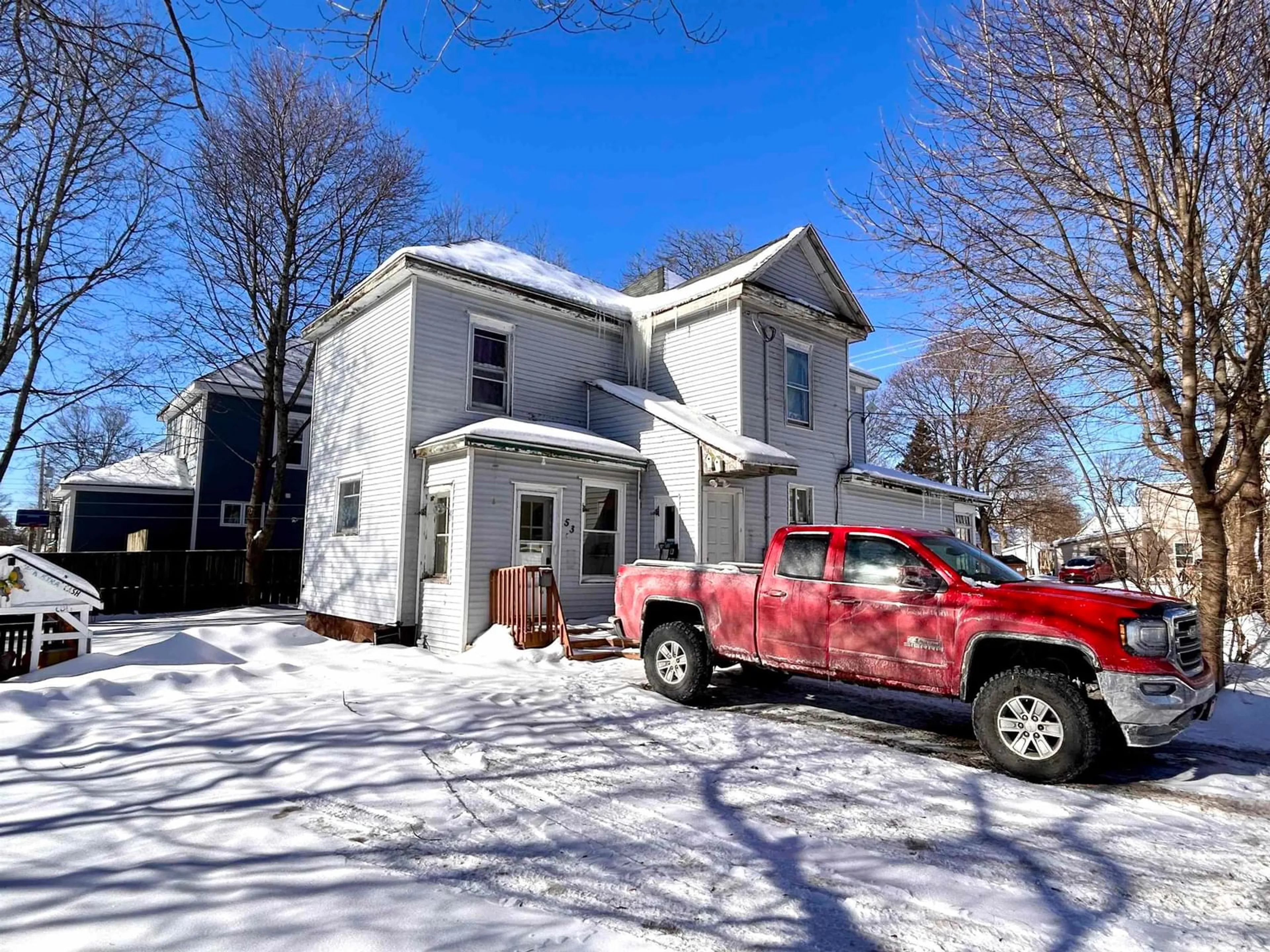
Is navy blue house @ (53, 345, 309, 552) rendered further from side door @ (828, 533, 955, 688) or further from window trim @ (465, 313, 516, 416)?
side door @ (828, 533, 955, 688)

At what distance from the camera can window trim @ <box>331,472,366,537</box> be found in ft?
44.7

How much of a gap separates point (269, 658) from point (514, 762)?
258 inches

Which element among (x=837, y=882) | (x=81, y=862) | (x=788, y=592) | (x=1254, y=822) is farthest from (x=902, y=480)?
(x=81, y=862)

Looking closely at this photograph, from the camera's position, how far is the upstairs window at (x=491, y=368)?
1348 centimetres

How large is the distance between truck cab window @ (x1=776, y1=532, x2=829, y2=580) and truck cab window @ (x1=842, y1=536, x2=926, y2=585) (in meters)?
0.25

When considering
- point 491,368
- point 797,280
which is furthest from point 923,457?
point 491,368

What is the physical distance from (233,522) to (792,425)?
20341 millimetres

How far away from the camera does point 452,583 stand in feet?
37.4

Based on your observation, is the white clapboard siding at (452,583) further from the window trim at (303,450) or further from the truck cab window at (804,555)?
the window trim at (303,450)

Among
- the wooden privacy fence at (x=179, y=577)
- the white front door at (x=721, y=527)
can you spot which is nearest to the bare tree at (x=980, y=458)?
the white front door at (x=721, y=527)

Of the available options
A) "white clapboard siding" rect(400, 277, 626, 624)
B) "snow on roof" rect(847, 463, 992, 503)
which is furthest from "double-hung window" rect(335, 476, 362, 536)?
"snow on roof" rect(847, 463, 992, 503)

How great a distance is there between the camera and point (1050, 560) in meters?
37.7

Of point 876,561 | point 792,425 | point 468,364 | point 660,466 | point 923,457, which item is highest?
point 923,457

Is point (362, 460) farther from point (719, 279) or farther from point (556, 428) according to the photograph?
point (719, 279)
